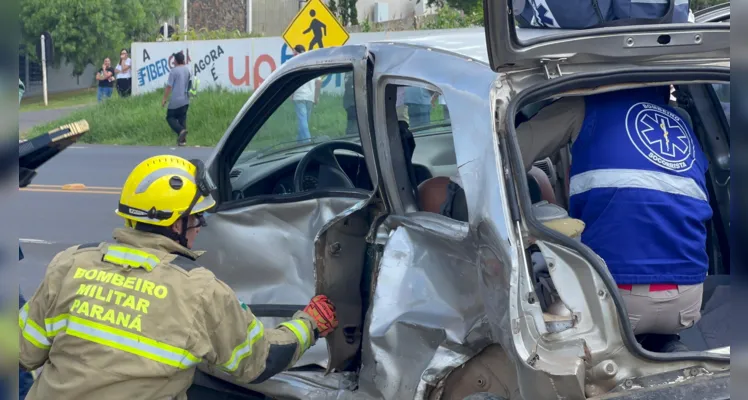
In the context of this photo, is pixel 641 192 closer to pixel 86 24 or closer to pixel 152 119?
pixel 152 119

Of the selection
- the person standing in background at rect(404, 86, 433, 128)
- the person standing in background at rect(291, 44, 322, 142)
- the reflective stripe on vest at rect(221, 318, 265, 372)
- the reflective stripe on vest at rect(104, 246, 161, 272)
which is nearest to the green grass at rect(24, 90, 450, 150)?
the person standing in background at rect(291, 44, 322, 142)

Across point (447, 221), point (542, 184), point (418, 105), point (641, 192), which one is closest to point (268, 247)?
point (418, 105)

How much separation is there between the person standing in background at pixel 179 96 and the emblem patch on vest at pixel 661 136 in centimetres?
1535

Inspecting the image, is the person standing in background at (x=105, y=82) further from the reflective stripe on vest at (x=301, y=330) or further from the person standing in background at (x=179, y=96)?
the reflective stripe on vest at (x=301, y=330)

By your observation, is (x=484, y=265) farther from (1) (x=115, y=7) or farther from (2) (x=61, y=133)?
(1) (x=115, y=7)

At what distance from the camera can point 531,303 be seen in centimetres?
269

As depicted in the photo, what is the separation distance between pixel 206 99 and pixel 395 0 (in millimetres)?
18421

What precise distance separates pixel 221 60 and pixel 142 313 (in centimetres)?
2167

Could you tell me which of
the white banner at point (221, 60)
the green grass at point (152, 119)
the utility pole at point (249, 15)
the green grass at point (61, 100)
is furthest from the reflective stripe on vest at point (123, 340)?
the utility pole at point (249, 15)

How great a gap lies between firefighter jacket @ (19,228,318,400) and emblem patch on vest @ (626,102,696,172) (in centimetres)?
147

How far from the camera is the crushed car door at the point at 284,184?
4.37 m

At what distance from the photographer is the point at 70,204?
39.3 feet

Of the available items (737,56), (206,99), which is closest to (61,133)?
(737,56)

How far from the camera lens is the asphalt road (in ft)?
29.4
